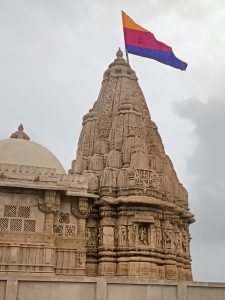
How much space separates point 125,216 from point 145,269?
93.6 inches

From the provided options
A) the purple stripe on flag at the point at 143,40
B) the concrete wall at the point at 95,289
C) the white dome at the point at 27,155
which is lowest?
the concrete wall at the point at 95,289

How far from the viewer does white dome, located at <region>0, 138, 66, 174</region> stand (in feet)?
64.0

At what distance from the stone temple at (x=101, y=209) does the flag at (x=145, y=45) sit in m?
3.40

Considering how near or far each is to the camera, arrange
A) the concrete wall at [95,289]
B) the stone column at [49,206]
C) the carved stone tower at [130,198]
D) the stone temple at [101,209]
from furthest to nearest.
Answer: the carved stone tower at [130,198], the stone column at [49,206], the stone temple at [101,209], the concrete wall at [95,289]

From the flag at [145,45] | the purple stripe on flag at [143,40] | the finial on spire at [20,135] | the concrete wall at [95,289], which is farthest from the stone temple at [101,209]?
the concrete wall at [95,289]

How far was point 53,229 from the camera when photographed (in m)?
17.5

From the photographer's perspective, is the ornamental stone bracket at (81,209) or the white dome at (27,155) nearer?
the ornamental stone bracket at (81,209)

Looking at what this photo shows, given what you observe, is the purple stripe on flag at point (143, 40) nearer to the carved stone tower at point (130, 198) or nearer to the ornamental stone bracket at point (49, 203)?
the carved stone tower at point (130, 198)

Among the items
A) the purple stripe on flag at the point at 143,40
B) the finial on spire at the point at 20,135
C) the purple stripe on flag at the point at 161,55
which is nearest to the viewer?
the finial on spire at the point at 20,135

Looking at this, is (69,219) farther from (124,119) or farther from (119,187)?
(124,119)

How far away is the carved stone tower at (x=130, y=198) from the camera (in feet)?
59.2

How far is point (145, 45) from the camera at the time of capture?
24.1 metres

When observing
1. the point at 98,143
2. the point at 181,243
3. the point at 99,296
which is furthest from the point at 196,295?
the point at 98,143

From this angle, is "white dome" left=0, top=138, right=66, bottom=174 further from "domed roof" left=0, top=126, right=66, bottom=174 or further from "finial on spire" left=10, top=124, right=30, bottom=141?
"finial on spire" left=10, top=124, right=30, bottom=141
